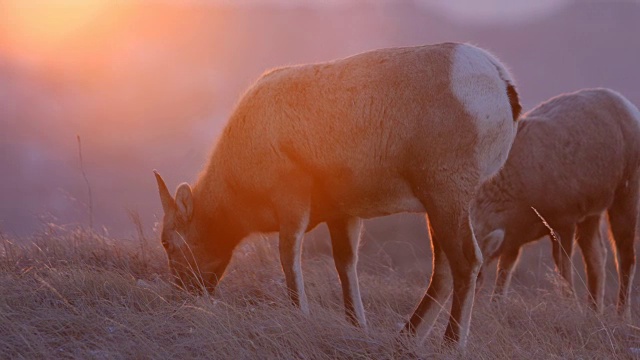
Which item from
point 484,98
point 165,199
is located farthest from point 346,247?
point 484,98

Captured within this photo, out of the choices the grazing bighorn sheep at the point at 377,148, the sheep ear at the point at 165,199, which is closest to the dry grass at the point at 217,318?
the grazing bighorn sheep at the point at 377,148

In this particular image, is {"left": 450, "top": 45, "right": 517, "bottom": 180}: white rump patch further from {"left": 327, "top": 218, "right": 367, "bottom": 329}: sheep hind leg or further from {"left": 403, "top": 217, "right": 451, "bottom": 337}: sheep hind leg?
{"left": 327, "top": 218, "right": 367, "bottom": 329}: sheep hind leg

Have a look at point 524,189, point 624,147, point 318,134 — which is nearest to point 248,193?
point 318,134

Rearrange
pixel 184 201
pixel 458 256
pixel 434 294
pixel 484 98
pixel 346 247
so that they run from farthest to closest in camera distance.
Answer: pixel 346 247, pixel 184 201, pixel 434 294, pixel 458 256, pixel 484 98

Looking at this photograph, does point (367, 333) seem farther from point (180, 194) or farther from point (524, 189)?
point (524, 189)

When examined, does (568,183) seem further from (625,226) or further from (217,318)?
(217,318)

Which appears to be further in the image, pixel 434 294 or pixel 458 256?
pixel 434 294

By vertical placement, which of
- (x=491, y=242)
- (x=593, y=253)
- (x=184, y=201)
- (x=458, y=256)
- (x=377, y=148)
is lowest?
(x=593, y=253)

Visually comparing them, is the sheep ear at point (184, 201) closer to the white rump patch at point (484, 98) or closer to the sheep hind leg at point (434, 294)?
the sheep hind leg at point (434, 294)

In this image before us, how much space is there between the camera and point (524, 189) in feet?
28.5

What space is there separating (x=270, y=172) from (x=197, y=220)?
1.07m

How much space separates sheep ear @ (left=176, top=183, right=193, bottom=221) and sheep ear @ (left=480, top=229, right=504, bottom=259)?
3322mm

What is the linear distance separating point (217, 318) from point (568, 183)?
4.98m

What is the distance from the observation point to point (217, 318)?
204 inches
